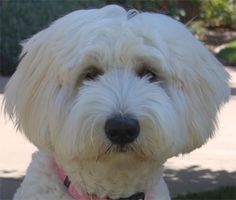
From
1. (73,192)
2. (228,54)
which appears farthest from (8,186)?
(228,54)

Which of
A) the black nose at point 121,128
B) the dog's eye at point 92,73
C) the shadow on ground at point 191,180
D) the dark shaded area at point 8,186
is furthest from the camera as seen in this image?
the shadow on ground at point 191,180

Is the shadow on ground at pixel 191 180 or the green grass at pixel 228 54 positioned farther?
the green grass at pixel 228 54

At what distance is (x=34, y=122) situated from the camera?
140 inches

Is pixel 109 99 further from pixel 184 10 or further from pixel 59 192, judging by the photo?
pixel 184 10

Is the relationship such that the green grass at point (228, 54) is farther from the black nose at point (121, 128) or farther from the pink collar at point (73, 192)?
the black nose at point (121, 128)

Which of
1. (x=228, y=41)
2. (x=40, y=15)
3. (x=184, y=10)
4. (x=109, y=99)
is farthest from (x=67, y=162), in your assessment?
(x=228, y=41)

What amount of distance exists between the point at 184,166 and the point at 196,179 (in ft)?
1.23

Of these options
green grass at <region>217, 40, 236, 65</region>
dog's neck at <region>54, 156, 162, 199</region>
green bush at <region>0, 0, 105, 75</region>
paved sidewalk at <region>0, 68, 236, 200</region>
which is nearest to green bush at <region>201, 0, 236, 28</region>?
green grass at <region>217, 40, 236, 65</region>

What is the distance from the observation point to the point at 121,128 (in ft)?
10.5

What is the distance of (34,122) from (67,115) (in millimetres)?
209

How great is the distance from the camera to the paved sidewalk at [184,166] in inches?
278

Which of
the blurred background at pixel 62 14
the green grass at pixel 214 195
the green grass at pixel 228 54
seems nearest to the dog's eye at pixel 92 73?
the green grass at pixel 214 195

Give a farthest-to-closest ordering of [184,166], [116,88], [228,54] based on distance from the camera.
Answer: [228,54] < [184,166] < [116,88]

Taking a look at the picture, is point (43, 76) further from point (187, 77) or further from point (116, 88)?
point (187, 77)
